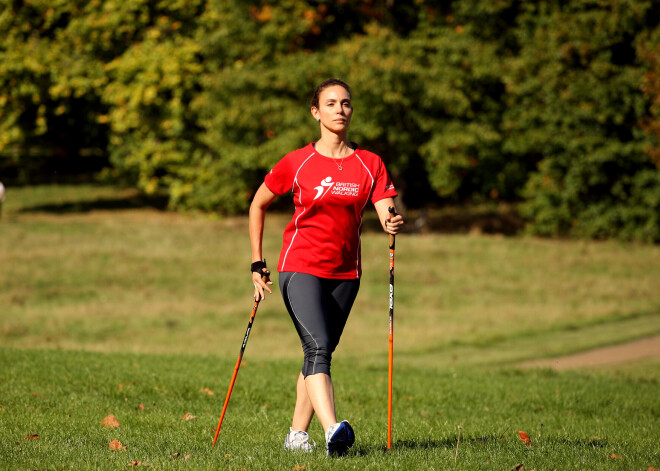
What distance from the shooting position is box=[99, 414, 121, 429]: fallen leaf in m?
6.56

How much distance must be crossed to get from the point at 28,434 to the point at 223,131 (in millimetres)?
22691

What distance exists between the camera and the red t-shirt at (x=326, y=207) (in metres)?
5.31

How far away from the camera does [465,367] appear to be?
502 inches

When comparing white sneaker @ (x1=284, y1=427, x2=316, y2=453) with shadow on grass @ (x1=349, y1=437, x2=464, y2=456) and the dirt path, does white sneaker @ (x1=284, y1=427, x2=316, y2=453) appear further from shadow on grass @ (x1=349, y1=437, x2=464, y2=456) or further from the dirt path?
the dirt path

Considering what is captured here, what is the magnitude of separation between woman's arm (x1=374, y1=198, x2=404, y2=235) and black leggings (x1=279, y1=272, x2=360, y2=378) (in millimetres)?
446

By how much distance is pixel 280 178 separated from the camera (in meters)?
5.47

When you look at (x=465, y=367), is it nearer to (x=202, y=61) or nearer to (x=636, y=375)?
(x=636, y=375)

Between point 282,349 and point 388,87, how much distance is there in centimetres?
1229

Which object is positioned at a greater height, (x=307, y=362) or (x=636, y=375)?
(x=307, y=362)

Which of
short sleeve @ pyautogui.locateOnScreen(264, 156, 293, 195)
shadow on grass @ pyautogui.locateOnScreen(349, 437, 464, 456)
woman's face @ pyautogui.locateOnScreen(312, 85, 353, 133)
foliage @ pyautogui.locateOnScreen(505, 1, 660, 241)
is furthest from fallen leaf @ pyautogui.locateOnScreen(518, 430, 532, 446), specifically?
foliage @ pyautogui.locateOnScreen(505, 1, 660, 241)

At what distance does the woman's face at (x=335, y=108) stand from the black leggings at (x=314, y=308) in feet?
3.17

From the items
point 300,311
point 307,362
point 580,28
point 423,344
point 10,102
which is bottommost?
point 423,344

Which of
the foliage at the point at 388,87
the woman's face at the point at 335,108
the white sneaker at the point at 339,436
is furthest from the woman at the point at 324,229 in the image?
the foliage at the point at 388,87

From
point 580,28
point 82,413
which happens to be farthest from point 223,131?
point 82,413
